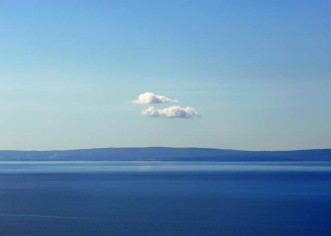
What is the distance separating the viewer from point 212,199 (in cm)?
5500

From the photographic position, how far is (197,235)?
106 ft

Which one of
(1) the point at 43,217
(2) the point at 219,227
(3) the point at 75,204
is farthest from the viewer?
(3) the point at 75,204

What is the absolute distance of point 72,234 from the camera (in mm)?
33562

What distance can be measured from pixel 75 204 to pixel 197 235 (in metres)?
21.2

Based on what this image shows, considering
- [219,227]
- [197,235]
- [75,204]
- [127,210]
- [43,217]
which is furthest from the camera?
[75,204]

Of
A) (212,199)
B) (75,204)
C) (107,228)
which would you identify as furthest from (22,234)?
(212,199)

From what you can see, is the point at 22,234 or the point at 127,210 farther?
the point at 127,210

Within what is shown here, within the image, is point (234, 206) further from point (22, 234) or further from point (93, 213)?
point (22, 234)

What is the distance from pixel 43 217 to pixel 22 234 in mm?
8020

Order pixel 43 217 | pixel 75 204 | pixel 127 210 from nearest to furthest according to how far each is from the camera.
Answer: pixel 43 217
pixel 127 210
pixel 75 204

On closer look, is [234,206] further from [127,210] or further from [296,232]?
[296,232]

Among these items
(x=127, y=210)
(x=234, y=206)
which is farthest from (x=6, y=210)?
(x=234, y=206)

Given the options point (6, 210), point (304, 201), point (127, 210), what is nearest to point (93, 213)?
point (127, 210)

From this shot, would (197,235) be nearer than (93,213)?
Yes
